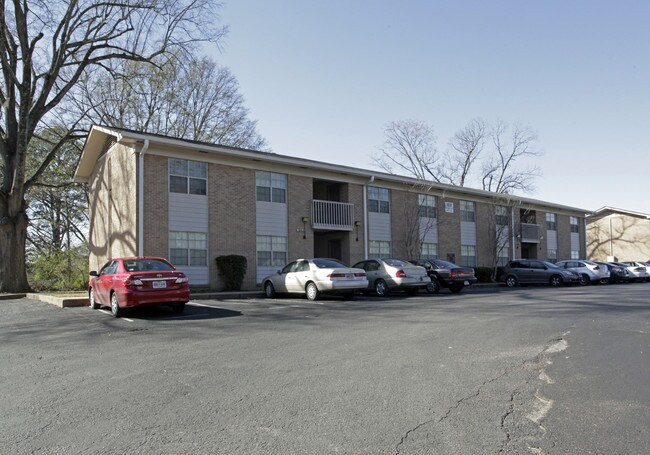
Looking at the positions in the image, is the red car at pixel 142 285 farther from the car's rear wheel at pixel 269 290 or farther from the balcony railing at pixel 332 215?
the balcony railing at pixel 332 215

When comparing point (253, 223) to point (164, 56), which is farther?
point (164, 56)

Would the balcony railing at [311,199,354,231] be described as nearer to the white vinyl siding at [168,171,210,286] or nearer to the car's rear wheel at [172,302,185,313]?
the white vinyl siding at [168,171,210,286]

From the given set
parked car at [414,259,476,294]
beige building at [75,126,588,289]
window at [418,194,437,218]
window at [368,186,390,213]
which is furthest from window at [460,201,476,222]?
parked car at [414,259,476,294]

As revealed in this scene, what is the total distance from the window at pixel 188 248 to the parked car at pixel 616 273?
23.4 metres

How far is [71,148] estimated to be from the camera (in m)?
31.0

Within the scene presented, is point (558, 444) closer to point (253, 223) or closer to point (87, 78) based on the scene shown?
point (253, 223)

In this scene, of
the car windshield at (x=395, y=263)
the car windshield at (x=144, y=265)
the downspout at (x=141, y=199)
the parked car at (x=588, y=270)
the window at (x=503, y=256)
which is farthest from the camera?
the window at (x=503, y=256)

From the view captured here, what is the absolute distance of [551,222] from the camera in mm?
41375

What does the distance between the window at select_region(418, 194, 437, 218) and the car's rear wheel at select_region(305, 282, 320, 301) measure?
1461cm

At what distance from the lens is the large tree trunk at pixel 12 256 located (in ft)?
74.0

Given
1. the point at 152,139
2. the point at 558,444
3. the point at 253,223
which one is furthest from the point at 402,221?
the point at 558,444

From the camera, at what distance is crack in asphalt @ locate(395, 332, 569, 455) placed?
4.15m

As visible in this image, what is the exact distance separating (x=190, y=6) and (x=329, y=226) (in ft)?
39.2

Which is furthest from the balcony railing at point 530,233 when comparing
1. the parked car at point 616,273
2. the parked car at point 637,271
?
the parked car at point 616,273
